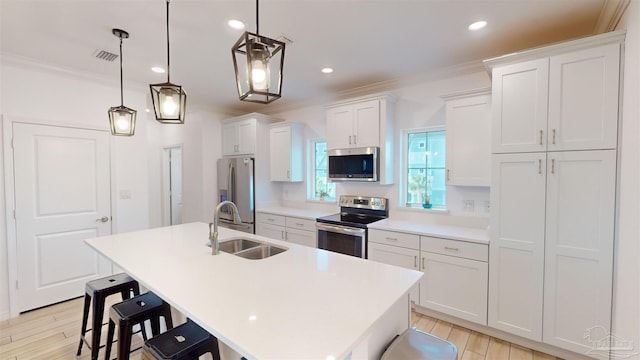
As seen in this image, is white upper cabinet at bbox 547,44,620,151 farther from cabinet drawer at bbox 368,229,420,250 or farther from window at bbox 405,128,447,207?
cabinet drawer at bbox 368,229,420,250

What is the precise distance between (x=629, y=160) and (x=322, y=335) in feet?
7.21

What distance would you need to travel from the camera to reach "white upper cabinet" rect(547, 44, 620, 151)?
196cm

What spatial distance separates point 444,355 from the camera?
1.32 metres

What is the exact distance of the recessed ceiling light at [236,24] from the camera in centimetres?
217

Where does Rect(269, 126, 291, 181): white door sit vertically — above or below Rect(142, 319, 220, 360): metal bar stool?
above

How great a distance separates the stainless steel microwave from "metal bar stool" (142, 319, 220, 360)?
2526 mm

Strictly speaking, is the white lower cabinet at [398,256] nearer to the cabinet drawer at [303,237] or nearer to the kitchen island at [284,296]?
the cabinet drawer at [303,237]

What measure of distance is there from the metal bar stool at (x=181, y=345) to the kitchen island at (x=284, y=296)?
25cm

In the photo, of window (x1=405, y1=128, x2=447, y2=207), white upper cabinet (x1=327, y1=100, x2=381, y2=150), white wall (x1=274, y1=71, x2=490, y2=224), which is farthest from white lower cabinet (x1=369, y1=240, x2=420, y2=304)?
white upper cabinet (x1=327, y1=100, x2=381, y2=150)

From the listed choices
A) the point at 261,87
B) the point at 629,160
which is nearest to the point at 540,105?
the point at 629,160

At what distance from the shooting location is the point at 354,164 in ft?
11.9

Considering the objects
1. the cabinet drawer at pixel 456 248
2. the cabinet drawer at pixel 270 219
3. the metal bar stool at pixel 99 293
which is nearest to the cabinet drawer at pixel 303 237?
the cabinet drawer at pixel 270 219

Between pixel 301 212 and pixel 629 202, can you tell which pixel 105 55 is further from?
pixel 629 202

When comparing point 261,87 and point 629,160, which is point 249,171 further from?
point 629,160
